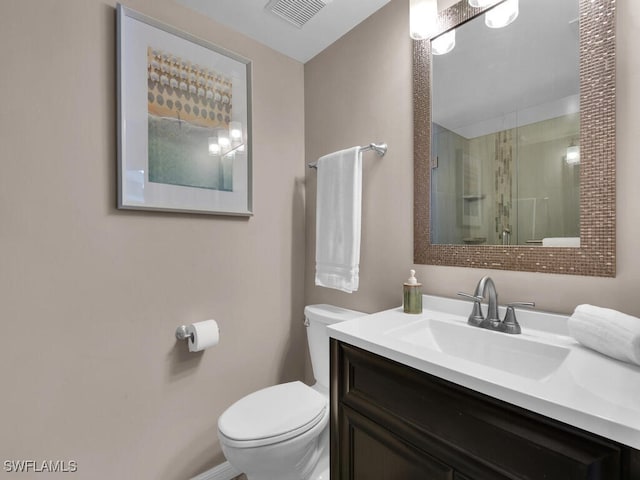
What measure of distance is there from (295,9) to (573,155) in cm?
130

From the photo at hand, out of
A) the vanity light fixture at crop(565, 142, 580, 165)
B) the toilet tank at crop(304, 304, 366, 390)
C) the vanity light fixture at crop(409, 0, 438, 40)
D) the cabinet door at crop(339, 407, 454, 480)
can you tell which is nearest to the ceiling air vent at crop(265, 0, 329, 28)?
the vanity light fixture at crop(409, 0, 438, 40)

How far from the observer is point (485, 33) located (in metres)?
1.10

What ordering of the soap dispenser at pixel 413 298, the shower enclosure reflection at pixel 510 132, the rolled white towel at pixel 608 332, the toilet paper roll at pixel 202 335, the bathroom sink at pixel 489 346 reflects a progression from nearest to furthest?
the rolled white towel at pixel 608 332 → the bathroom sink at pixel 489 346 → the shower enclosure reflection at pixel 510 132 → the soap dispenser at pixel 413 298 → the toilet paper roll at pixel 202 335

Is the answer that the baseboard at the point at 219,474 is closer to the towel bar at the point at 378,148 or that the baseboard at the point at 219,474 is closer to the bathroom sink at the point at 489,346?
the bathroom sink at the point at 489,346

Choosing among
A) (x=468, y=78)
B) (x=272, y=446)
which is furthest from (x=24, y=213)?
(x=468, y=78)

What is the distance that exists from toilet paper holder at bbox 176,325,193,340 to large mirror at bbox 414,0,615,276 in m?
1.07

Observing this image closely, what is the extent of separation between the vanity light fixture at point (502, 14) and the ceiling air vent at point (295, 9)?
2.31 feet

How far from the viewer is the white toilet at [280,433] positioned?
109cm

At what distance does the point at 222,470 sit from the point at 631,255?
6.07 ft

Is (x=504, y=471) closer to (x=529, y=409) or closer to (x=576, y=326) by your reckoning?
(x=529, y=409)

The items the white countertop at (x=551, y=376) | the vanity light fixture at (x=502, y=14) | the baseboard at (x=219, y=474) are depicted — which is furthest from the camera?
the baseboard at (x=219, y=474)

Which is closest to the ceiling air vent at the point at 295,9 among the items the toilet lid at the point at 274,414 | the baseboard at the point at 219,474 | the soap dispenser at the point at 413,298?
the soap dispenser at the point at 413,298

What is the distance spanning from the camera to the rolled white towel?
64cm

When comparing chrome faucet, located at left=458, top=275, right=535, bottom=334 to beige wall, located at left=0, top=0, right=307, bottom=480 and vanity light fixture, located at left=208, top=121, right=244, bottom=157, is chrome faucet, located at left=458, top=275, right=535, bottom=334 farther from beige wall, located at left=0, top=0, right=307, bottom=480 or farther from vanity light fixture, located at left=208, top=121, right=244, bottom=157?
vanity light fixture, located at left=208, top=121, right=244, bottom=157
